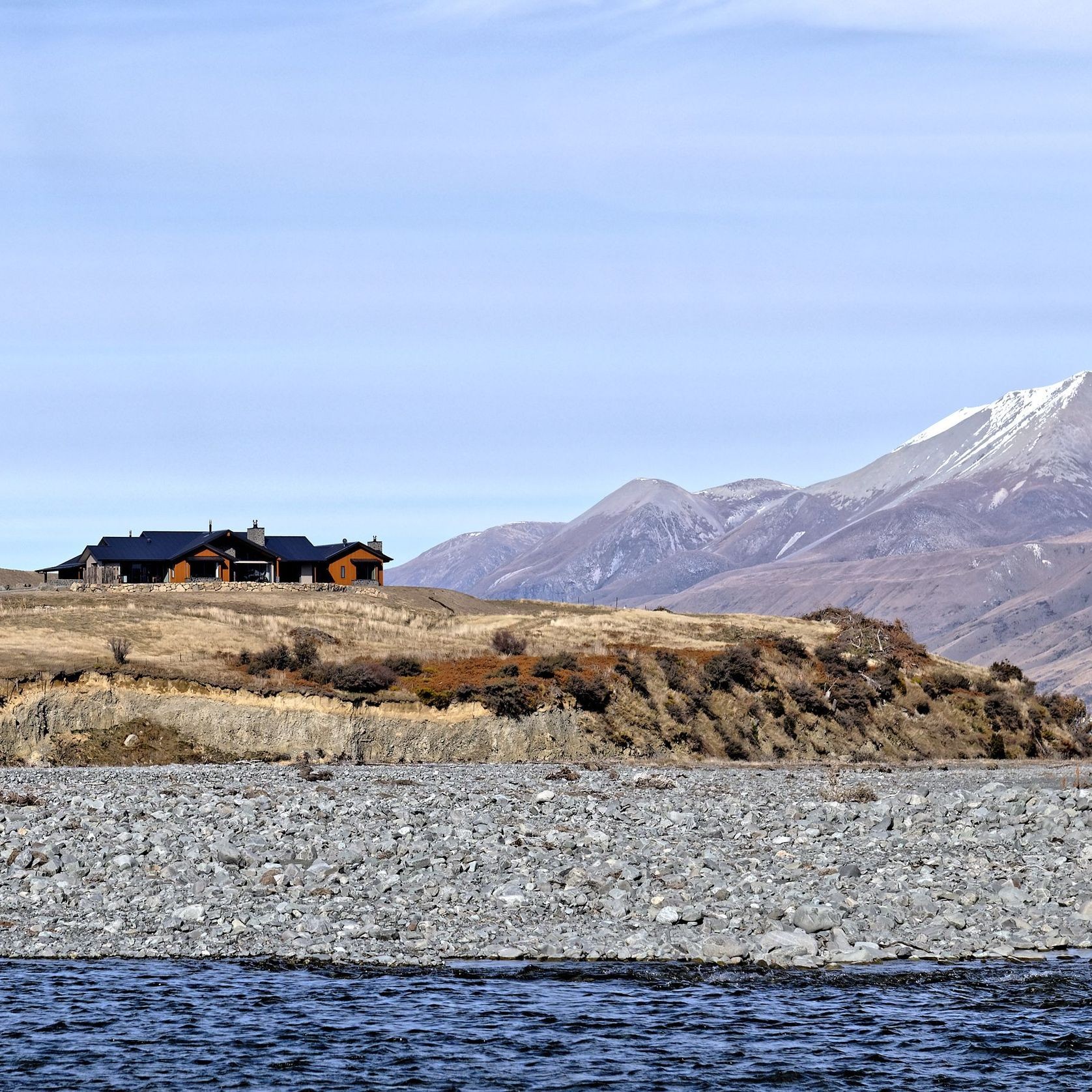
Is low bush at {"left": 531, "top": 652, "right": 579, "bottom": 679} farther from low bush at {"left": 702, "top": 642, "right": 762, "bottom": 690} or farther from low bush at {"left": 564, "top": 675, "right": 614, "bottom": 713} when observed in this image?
low bush at {"left": 702, "top": 642, "right": 762, "bottom": 690}

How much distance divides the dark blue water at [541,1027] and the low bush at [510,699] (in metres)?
37.3

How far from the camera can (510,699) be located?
60.5 metres

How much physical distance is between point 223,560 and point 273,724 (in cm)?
6409

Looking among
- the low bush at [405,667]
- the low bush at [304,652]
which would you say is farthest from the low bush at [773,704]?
the low bush at [304,652]

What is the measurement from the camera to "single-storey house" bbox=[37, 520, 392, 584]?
385 ft

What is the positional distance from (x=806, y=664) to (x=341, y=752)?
29.0m

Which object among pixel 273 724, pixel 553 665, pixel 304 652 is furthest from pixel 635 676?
pixel 273 724

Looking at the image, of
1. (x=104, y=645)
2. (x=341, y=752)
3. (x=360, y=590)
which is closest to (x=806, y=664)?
(x=341, y=752)

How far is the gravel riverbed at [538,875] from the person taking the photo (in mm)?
23875

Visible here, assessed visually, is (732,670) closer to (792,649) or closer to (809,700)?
(809,700)

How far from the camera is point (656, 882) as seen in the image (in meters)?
27.0

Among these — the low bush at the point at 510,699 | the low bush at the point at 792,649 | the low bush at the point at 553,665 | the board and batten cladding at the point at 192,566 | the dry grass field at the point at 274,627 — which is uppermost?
the board and batten cladding at the point at 192,566

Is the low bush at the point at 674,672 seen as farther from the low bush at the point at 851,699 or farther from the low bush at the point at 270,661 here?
the low bush at the point at 270,661

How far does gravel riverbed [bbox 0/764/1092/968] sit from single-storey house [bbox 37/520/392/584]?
80.5 meters
